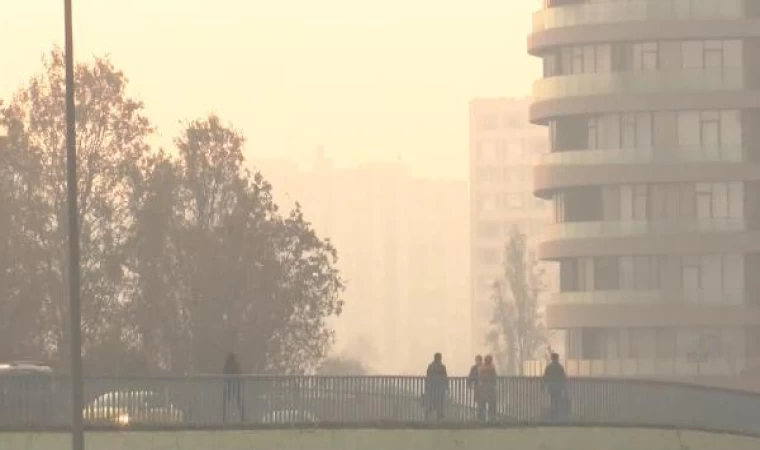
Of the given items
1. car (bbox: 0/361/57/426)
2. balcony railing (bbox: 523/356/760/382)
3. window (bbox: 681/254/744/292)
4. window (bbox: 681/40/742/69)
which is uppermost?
window (bbox: 681/40/742/69)

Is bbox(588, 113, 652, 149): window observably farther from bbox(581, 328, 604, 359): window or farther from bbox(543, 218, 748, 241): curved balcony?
bbox(581, 328, 604, 359): window

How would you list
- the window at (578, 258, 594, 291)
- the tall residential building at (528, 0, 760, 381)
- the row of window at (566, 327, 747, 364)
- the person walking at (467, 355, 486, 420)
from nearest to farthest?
1. the person walking at (467, 355, 486, 420)
2. the row of window at (566, 327, 747, 364)
3. the tall residential building at (528, 0, 760, 381)
4. the window at (578, 258, 594, 291)

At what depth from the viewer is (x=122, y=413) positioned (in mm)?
44156

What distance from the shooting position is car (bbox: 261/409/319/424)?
149 ft

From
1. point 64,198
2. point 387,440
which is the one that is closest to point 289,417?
point 387,440

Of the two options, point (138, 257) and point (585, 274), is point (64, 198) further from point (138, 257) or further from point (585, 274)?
point (585, 274)

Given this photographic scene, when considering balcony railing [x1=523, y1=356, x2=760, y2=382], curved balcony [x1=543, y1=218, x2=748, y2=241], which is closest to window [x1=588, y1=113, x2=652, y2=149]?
curved balcony [x1=543, y1=218, x2=748, y2=241]

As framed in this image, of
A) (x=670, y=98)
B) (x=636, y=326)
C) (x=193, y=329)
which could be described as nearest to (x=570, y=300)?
(x=636, y=326)

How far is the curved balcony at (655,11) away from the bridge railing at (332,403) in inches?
2233

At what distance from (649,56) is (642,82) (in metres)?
1.59

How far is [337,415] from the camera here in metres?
46.2

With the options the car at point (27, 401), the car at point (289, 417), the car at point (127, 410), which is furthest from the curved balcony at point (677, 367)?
the car at point (27, 401)

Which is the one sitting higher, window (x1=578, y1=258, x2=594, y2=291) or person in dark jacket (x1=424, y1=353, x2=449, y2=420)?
window (x1=578, y1=258, x2=594, y2=291)

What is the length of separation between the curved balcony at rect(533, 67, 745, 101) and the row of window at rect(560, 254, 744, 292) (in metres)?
7.94
